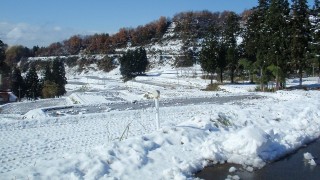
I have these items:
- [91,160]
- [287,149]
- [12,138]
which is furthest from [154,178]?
[12,138]

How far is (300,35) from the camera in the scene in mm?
35375

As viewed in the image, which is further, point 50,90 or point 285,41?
point 50,90

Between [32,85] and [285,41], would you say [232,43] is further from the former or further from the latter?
[32,85]

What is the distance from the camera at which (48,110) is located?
73.2 ft

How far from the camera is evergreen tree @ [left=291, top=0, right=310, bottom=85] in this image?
114 feet

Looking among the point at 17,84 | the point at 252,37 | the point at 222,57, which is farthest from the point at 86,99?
the point at 17,84

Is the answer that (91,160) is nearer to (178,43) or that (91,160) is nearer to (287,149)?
(287,149)

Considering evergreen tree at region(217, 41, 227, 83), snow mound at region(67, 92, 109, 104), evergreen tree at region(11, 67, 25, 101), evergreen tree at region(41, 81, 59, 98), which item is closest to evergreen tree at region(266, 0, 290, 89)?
evergreen tree at region(217, 41, 227, 83)

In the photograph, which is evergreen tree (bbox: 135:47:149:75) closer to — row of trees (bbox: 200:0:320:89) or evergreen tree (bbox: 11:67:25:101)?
evergreen tree (bbox: 11:67:25:101)

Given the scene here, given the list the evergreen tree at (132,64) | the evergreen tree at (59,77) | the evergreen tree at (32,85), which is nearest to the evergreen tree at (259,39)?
the evergreen tree at (59,77)

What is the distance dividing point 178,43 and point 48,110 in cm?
11181

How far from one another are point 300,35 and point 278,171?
3112 centimetres

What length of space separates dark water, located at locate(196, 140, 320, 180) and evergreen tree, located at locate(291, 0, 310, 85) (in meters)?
28.8

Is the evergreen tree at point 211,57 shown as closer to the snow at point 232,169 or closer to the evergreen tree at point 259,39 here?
the evergreen tree at point 259,39
